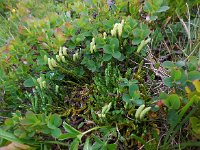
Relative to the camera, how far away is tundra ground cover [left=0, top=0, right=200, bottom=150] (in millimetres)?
1211

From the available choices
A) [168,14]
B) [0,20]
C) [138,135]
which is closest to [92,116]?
[138,135]

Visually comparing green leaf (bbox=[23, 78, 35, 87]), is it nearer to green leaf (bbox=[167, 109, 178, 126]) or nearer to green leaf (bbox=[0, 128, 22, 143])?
green leaf (bbox=[0, 128, 22, 143])

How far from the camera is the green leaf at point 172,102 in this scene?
1132 millimetres

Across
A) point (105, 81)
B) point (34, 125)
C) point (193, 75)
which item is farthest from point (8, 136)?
point (193, 75)

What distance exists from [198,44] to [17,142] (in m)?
0.88

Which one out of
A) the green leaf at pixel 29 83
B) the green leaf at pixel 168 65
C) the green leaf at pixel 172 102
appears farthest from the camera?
the green leaf at pixel 29 83

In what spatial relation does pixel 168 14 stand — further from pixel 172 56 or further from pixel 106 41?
pixel 106 41

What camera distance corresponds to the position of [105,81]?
141cm

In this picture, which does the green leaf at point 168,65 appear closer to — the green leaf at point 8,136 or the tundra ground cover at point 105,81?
the tundra ground cover at point 105,81

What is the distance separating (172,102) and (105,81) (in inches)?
14.2

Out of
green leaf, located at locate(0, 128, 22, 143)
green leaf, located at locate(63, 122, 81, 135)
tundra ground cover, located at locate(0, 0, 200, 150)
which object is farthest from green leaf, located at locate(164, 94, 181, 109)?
green leaf, located at locate(0, 128, 22, 143)

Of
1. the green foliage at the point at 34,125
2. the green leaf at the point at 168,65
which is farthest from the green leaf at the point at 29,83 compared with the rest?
the green leaf at the point at 168,65

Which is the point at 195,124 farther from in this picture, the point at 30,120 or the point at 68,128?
the point at 30,120

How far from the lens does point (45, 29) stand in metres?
1.52
